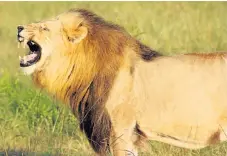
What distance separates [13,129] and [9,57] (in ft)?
9.72

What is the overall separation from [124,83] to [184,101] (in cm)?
41

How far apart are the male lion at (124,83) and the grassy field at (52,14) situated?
287 mm

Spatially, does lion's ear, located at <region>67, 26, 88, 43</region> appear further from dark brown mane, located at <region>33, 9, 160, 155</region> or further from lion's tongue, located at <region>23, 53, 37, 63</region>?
lion's tongue, located at <region>23, 53, 37, 63</region>

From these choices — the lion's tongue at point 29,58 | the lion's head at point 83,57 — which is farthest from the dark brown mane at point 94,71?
the lion's tongue at point 29,58

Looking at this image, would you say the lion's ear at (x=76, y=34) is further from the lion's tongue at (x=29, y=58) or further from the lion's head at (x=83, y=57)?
the lion's tongue at (x=29, y=58)

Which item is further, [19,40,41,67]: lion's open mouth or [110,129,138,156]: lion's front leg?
[19,40,41,67]: lion's open mouth

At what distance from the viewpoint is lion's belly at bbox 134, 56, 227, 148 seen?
19.6 feet

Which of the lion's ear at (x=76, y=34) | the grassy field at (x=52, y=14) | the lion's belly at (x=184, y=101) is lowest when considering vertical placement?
the grassy field at (x=52, y=14)

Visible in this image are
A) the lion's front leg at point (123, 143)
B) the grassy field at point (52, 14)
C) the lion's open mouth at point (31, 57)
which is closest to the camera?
the lion's front leg at point (123, 143)

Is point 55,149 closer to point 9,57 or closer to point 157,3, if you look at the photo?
point 9,57

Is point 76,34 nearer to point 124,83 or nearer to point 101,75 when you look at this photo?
point 101,75

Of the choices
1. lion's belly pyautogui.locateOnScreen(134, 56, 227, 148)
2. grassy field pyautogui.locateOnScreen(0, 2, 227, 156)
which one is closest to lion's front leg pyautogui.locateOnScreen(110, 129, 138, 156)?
lion's belly pyautogui.locateOnScreen(134, 56, 227, 148)

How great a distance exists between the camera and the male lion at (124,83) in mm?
5977

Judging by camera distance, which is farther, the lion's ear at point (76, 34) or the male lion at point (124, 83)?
the lion's ear at point (76, 34)
